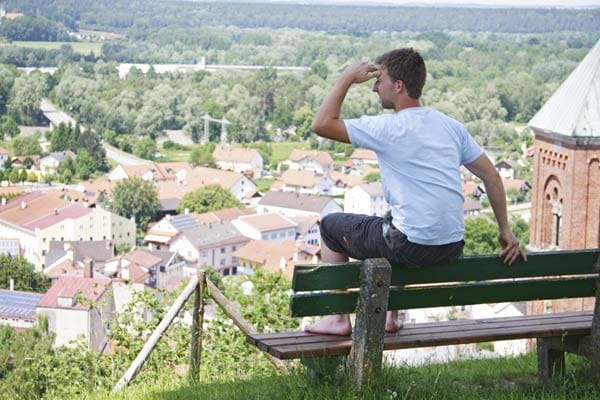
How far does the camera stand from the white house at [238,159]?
4875cm

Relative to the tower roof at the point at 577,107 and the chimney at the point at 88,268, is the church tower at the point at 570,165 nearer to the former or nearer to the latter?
the tower roof at the point at 577,107

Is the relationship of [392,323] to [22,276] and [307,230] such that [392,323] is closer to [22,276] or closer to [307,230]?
[22,276]

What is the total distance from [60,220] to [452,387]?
33.5 metres

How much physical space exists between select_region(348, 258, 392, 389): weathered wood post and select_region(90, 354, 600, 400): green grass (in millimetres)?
31

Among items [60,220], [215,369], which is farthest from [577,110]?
[60,220]

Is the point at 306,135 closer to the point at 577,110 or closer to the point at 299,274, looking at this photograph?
the point at 577,110

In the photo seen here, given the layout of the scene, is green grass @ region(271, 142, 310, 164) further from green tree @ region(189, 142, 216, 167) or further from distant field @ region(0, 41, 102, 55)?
distant field @ region(0, 41, 102, 55)

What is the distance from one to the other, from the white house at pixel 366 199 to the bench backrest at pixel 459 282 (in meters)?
35.8

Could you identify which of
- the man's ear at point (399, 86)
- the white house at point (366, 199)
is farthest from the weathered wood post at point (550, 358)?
the white house at point (366, 199)

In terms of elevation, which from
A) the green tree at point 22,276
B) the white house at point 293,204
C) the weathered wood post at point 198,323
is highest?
the weathered wood post at point 198,323

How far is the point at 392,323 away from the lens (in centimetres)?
220

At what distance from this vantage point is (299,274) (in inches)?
78.5

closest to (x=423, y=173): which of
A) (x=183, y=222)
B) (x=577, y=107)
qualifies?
(x=577, y=107)

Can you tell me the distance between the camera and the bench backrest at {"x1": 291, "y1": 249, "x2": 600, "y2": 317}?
6.65ft
